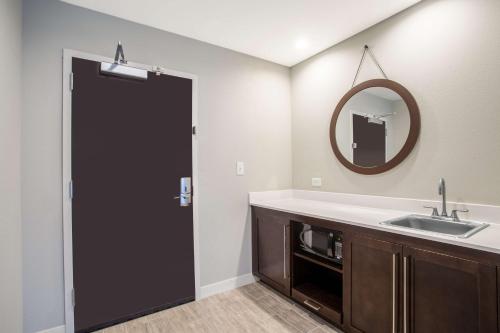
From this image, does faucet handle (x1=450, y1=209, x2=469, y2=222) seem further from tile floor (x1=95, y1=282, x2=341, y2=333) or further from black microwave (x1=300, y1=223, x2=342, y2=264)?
tile floor (x1=95, y1=282, x2=341, y2=333)

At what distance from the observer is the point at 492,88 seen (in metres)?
1.59

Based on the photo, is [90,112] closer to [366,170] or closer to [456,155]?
[366,170]

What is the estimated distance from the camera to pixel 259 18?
6.81ft

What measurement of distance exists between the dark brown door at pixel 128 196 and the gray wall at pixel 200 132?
138mm

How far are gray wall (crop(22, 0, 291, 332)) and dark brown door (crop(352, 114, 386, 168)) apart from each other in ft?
2.88

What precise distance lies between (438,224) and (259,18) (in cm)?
210

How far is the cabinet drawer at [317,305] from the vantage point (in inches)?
73.1

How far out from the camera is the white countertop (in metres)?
1.27

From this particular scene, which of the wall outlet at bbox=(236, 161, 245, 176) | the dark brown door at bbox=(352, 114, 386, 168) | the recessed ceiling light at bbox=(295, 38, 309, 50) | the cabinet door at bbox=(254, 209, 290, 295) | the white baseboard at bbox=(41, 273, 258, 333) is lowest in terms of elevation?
the white baseboard at bbox=(41, 273, 258, 333)

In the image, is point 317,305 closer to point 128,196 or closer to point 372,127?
point 372,127

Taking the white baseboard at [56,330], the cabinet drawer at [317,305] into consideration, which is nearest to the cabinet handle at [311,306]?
the cabinet drawer at [317,305]

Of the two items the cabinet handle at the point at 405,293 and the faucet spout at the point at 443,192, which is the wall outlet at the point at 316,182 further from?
the cabinet handle at the point at 405,293

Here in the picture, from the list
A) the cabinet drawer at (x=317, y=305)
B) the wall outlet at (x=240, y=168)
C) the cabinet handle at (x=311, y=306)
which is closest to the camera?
the cabinet drawer at (x=317, y=305)

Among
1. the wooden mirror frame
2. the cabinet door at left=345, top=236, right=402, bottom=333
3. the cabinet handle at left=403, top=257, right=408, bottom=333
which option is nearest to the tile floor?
the cabinet door at left=345, top=236, right=402, bottom=333
